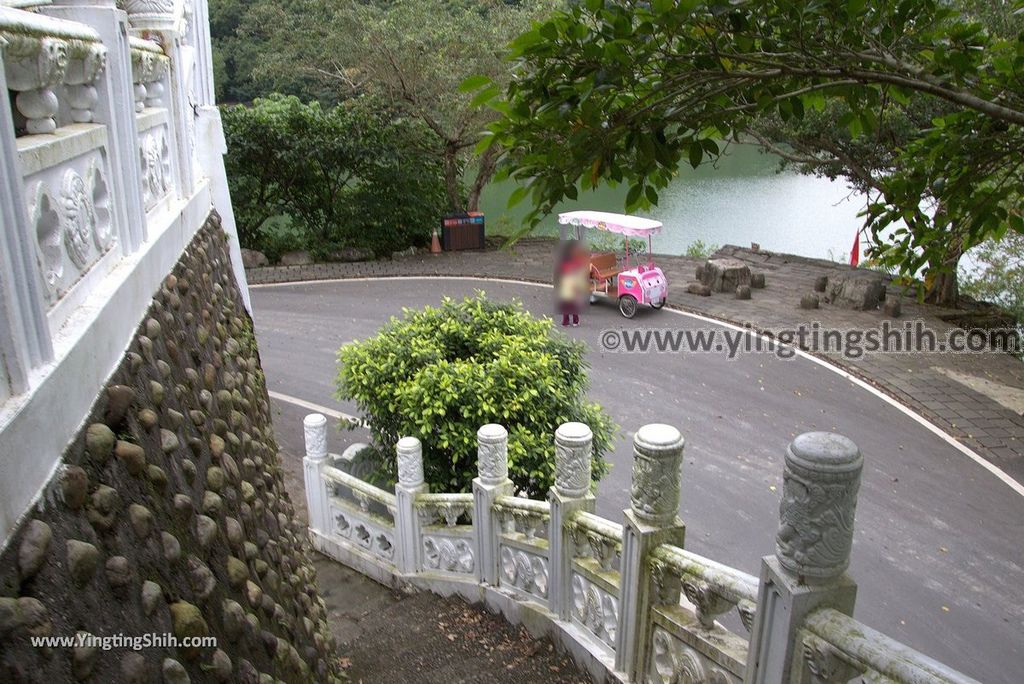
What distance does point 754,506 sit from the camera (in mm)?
8070

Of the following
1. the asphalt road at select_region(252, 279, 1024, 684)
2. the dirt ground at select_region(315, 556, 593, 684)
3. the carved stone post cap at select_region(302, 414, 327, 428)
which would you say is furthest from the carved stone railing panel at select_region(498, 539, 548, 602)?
the asphalt road at select_region(252, 279, 1024, 684)

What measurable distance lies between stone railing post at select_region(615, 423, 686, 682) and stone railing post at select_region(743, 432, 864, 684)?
3.30 ft

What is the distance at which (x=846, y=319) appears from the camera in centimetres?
1412

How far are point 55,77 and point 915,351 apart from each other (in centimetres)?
1328

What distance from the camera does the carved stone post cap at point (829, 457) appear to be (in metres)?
2.30

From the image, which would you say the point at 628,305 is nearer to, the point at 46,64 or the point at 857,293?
the point at 857,293

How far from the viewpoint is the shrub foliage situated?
19.2 ft

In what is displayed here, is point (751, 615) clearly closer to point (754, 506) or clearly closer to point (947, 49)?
point (947, 49)

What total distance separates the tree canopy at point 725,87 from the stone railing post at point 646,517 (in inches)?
45.8

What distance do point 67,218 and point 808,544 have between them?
259 centimetres

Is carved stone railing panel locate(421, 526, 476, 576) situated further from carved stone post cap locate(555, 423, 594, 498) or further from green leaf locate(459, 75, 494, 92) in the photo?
green leaf locate(459, 75, 494, 92)

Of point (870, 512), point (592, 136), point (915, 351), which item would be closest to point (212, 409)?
point (592, 136)

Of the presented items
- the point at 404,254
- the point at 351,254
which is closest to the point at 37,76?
the point at 351,254

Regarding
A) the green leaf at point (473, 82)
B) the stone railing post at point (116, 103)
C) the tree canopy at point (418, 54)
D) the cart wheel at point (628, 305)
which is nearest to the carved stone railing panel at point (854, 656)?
the green leaf at point (473, 82)
